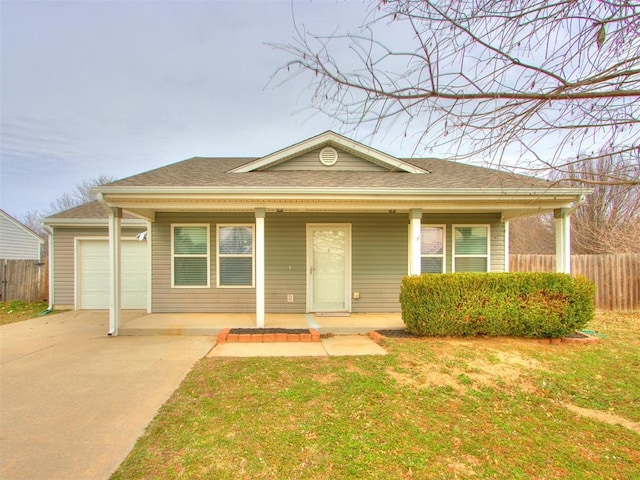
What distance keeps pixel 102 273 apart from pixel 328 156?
710cm

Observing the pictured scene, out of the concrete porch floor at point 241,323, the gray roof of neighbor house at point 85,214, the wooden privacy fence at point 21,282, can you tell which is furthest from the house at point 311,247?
the wooden privacy fence at point 21,282

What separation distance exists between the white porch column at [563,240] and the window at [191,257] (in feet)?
24.5

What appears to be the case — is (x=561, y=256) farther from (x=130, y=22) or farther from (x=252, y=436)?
(x=130, y=22)

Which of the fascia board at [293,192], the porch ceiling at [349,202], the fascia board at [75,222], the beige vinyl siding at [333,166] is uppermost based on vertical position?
the beige vinyl siding at [333,166]

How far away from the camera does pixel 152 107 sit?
11.1 m

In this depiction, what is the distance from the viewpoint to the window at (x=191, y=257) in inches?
303

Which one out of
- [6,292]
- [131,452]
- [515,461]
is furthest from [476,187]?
[6,292]

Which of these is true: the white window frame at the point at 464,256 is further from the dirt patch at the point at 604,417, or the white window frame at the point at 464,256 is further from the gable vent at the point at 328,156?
the dirt patch at the point at 604,417

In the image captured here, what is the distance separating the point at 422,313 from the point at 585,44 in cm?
438

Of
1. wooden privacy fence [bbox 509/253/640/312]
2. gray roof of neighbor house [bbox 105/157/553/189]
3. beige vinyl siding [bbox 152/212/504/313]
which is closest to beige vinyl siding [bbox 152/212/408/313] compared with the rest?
beige vinyl siding [bbox 152/212/504/313]

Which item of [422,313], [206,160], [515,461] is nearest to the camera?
[515,461]

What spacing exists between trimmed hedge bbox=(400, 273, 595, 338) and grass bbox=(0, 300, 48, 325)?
31.3ft

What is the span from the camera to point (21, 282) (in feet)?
36.6

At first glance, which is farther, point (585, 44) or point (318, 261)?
point (318, 261)
